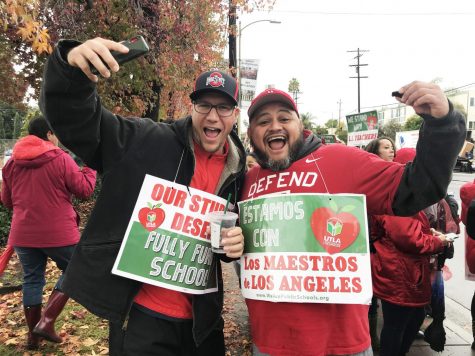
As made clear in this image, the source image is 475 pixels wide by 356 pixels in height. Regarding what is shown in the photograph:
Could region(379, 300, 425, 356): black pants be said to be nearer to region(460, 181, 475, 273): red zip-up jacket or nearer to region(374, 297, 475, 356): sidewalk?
region(460, 181, 475, 273): red zip-up jacket

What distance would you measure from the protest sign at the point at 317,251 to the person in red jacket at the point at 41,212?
2484 mm

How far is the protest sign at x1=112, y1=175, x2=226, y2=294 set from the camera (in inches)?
79.0

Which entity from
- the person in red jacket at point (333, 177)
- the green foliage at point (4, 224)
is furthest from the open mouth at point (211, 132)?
the green foliage at point (4, 224)

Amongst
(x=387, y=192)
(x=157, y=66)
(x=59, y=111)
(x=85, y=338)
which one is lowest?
(x=85, y=338)

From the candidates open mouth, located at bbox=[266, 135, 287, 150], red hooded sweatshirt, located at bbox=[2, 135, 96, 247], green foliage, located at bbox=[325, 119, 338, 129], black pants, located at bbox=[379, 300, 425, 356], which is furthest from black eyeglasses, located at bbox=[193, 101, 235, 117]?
green foliage, located at bbox=[325, 119, 338, 129]

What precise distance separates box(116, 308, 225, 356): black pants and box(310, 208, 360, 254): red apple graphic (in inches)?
34.4

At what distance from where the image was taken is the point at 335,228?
1.94 m

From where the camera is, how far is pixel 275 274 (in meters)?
1.98

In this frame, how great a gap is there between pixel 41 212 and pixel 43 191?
20cm

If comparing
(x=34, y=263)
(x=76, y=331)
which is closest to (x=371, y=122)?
(x=76, y=331)

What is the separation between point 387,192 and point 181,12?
8151 millimetres

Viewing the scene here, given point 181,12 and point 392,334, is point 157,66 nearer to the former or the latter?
point 181,12

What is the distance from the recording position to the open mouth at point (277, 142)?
221cm

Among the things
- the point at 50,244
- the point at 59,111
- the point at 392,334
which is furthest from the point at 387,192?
the point at 50,244
